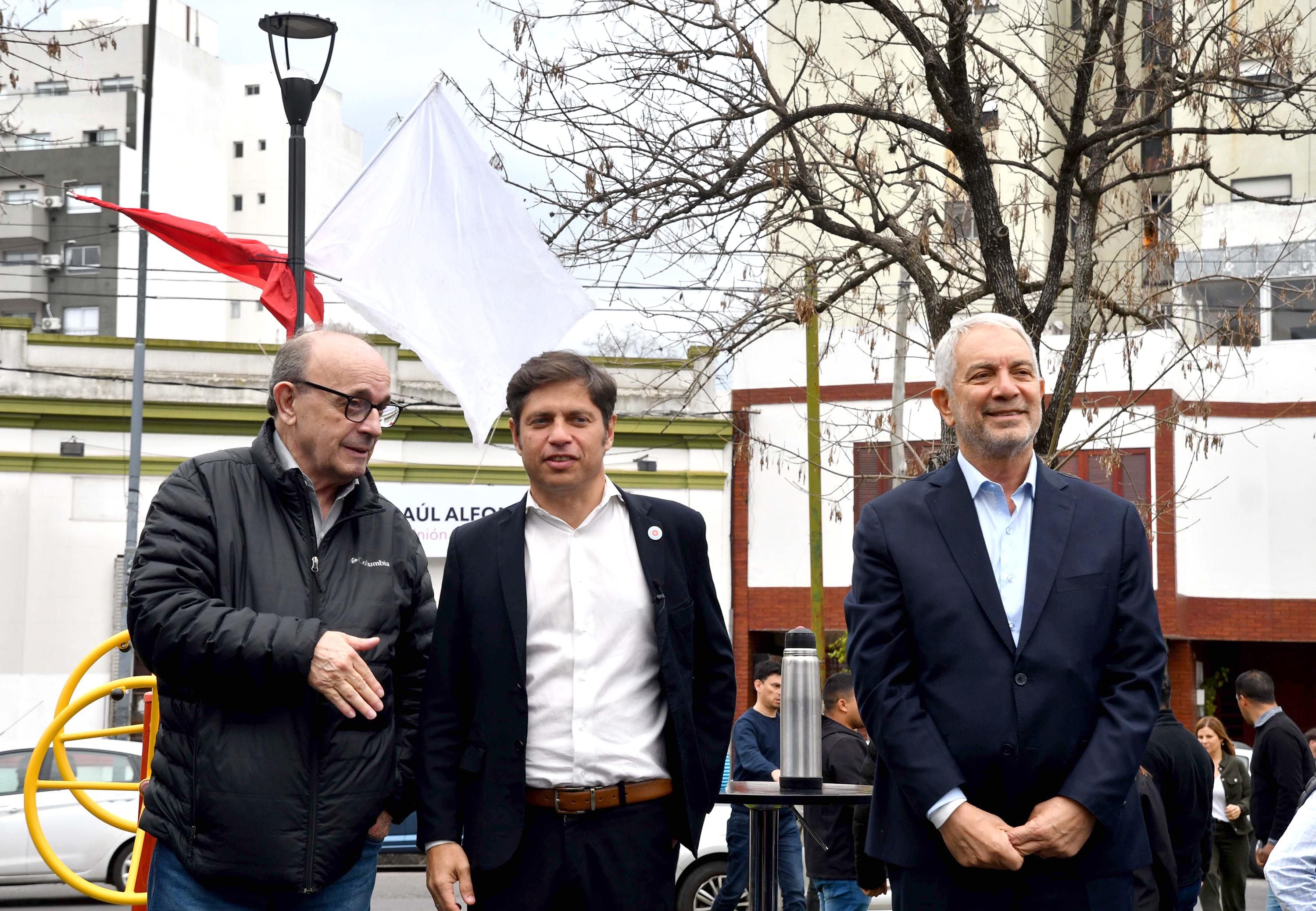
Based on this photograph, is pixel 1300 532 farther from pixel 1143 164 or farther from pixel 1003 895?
pixel 1003 895

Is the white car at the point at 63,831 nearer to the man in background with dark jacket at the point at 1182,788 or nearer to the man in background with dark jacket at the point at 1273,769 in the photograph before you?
the man in background with dark jacket at the point at 1182,788

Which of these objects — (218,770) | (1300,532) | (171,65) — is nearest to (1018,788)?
(218,770)

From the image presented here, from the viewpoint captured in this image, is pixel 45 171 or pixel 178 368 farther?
pixel 45 171

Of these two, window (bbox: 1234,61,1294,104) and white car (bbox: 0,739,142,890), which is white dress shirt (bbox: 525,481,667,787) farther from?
white car (bbox: 0,739,142,890)

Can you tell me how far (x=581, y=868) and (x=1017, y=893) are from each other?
1.13 meters

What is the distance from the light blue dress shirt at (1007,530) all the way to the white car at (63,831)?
10.6 m

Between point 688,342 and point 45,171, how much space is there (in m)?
47.0

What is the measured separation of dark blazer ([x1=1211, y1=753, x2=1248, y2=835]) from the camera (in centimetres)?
1203

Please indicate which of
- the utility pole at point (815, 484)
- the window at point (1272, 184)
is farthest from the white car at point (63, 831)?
the window at point (1272, 184)

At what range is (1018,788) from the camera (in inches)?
149

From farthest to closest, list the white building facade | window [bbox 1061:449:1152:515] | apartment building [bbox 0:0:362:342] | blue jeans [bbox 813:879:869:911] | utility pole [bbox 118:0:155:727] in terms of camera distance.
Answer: apartment building [bbox 0:0:362:342], the white building facade, window [bbox 1061:449:1152:515], utility pole [bbox 118:0:155:727], blue jeans [bbox 813:879:869:911]

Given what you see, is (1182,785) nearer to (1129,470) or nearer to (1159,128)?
(1159,128)

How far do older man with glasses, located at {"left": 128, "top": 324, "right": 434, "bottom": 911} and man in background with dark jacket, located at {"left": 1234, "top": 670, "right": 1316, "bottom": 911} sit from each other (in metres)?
7.61

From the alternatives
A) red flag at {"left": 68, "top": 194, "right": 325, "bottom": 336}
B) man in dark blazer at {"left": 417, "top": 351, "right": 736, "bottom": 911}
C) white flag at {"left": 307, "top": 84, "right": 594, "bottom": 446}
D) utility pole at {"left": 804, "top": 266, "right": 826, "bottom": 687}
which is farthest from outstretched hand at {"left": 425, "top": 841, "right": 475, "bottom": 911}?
utility pole at {"left": 804, "top": 266, "right": 826, "bottom": 687}
